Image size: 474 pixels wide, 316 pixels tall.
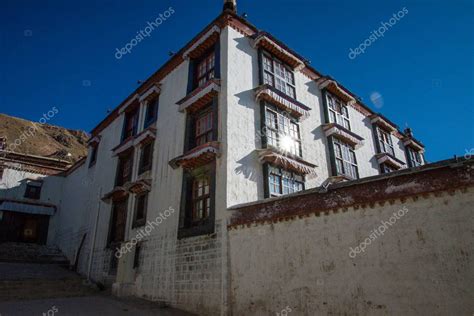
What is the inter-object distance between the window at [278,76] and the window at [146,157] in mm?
6444

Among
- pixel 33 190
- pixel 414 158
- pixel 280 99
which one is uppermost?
pixel 414 158

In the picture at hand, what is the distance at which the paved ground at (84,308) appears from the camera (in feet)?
30.7

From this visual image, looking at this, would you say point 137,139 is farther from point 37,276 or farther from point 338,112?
point 338,112

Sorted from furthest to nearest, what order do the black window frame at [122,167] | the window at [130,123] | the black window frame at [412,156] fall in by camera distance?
the black window frame at [412,156] < the window at [130,123] < the black window frame at [122,167]

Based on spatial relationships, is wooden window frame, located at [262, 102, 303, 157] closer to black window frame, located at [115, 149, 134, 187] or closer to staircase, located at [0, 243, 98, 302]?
black window frame, located at [115, 149, 134, 187]

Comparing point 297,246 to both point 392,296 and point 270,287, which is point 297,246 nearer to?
point 270,287

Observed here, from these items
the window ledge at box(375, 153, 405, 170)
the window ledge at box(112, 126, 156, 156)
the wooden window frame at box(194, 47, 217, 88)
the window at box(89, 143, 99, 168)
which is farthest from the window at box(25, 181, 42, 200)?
the window ledge at box(375, 153, 405, 170)

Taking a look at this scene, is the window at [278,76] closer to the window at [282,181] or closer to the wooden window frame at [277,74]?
the wooden window frame at [277,74]

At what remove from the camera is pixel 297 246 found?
8.11 meters

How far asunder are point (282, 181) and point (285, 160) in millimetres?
849

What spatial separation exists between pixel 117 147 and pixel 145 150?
277 centimetres

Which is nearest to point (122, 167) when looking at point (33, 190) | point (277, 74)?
point (277, 74)

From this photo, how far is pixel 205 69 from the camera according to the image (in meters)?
14.0

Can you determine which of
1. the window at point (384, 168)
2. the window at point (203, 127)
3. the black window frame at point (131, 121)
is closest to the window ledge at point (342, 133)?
the window at point (384, 168)
